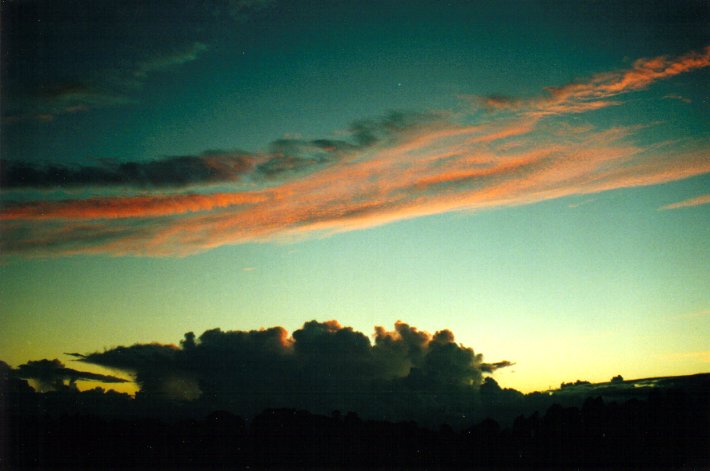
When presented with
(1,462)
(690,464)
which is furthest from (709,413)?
(1,462)

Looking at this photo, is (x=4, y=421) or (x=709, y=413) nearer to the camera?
(x=4, y=421)

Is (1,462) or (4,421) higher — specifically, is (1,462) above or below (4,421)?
below

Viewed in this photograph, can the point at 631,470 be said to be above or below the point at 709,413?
below

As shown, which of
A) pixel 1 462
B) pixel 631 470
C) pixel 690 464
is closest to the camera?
pixel 1 462

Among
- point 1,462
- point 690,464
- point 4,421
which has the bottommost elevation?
point 690,464

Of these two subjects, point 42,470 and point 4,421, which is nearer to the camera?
point 4,421

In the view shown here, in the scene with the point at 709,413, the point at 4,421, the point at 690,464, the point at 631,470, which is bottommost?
the point at 631,470

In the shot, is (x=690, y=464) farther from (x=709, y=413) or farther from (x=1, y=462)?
(x=1, y=462)

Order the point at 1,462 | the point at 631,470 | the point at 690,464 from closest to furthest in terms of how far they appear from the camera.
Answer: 1. the point at 1,462
2. the point at 690,464
3. the point at 631,470

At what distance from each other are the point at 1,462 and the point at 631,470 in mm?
220662

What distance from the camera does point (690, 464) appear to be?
5974 inches

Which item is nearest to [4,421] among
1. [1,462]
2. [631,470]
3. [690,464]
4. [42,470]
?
[1,462]

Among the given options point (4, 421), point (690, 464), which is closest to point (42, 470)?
point (4, 421)

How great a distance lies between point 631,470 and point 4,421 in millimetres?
220753
